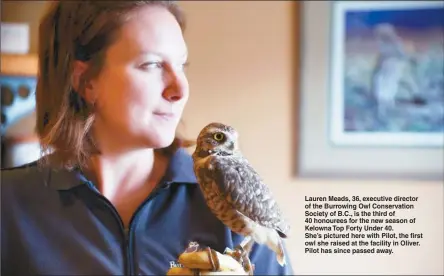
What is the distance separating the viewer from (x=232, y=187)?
0.93ft

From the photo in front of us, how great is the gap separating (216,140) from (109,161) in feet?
0.54

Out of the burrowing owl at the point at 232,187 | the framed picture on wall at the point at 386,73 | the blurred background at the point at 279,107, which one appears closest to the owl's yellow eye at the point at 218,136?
the burrowing owl at the point at 232,187

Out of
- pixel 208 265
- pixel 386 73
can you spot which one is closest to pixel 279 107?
pixel 386 73

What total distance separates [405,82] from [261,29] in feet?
0.53

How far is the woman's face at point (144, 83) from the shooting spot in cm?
33

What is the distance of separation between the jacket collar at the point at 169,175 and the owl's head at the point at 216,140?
9 cm

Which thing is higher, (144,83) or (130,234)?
(144,83)

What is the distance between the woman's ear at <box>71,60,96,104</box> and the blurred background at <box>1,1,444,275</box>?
0.29 ft

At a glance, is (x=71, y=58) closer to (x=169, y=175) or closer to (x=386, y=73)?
(x=169, y=175)

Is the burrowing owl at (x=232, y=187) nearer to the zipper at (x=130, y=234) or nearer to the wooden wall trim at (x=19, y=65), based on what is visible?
the zipper at (x=130, y=234)

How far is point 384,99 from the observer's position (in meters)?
0.47

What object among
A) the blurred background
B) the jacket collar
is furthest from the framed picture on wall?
the jacket collar

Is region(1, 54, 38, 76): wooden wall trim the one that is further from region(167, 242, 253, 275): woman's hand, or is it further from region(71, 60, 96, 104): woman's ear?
region(167, 242, 253, 275): woman's hand

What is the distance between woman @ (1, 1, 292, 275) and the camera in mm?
344
